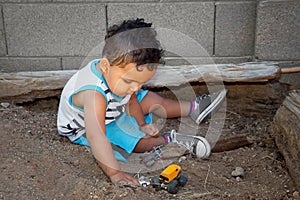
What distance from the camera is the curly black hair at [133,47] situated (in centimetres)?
167

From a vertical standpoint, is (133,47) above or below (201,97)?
above

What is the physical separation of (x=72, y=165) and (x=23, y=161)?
A: 0.22 m

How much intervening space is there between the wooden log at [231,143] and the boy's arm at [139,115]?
347 millimetres

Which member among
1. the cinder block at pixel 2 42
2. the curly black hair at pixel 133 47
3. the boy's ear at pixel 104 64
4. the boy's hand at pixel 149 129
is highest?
the curly black hair at pixel 133 47

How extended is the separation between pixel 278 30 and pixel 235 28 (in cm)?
28

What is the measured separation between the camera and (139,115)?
87.4 inches

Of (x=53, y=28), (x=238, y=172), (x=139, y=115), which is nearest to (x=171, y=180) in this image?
(x=238, y=172)

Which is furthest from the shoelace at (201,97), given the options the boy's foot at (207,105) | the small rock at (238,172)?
the small rock at (238,172)

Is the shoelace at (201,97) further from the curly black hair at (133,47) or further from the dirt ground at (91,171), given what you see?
the curly black hair at (133,47)

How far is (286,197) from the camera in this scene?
62.5 inches

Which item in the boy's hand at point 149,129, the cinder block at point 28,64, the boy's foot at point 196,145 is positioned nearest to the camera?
the boy's foot at point 196,145

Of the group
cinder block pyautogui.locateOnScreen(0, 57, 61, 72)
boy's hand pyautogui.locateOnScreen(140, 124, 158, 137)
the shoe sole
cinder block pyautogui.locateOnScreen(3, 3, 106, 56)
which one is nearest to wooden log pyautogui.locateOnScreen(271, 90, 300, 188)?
the shoe sole

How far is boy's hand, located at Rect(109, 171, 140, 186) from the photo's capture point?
1618 millimetres

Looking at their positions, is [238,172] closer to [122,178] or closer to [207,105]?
[122,178]
